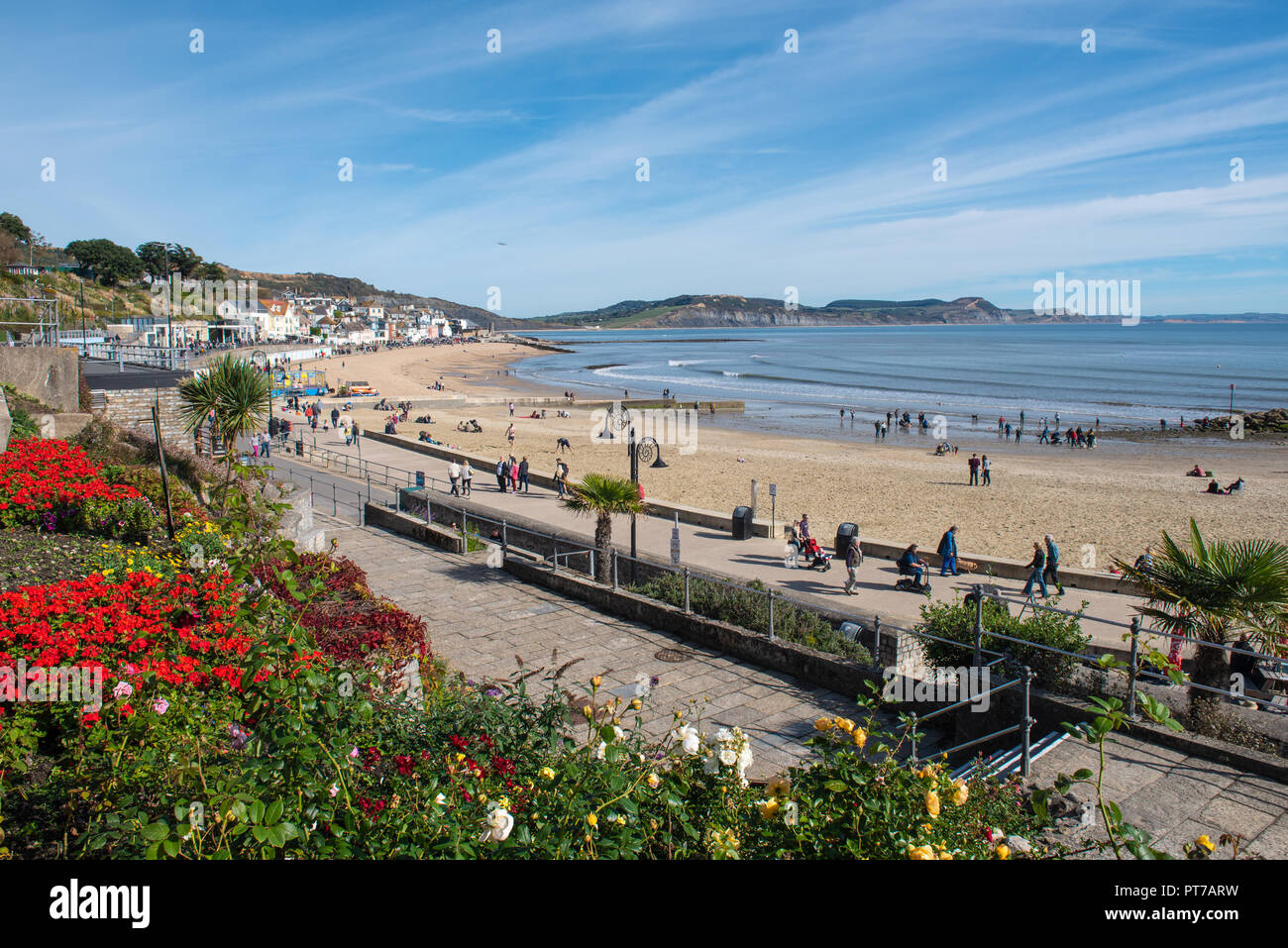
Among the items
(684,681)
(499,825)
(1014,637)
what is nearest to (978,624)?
(1014,637)

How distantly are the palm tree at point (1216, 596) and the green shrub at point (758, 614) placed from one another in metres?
2.85

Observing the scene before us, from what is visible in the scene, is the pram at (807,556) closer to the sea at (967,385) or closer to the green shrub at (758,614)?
the green shrub at (758,614)

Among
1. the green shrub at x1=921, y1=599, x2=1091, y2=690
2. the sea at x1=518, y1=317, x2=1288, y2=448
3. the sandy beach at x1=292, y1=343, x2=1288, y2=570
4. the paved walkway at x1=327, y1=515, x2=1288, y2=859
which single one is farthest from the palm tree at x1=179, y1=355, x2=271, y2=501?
the sea at x1=518, y1=317, x2=1288, y2=448

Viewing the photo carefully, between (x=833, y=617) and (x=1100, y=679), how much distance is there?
3686 mm

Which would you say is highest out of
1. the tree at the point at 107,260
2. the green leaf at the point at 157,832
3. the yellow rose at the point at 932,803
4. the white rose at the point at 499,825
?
the tree at the point at 107,260

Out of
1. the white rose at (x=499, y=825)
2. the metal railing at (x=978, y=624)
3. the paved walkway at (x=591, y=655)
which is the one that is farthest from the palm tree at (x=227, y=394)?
the white rose at (x=499, y=825)

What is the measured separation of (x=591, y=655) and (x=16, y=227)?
10781cm

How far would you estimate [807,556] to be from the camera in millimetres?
16438

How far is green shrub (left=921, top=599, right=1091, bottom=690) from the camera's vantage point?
6887 mm

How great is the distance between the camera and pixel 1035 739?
6.66 metres

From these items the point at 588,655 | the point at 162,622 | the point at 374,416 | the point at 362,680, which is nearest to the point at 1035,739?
the point at 588,655

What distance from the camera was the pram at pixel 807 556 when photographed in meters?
16.2
